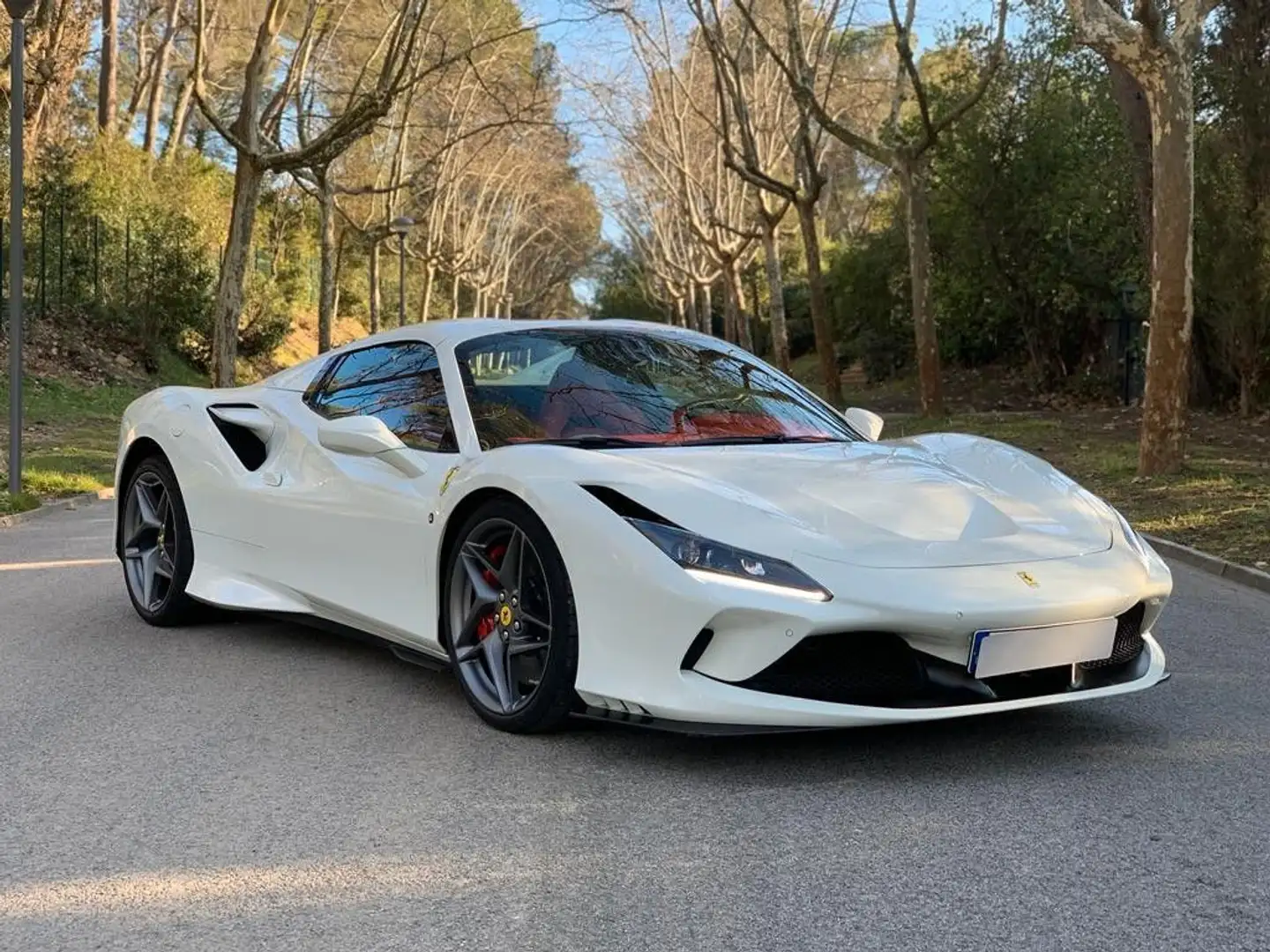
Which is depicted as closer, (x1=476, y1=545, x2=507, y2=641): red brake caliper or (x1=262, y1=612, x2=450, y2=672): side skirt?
(x1=476, y1=545, x2=507, y2=641): red brake caliper

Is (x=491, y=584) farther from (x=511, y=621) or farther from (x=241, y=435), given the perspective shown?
(x=241, y=435)

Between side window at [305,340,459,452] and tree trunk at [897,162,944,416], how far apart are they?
14.5 metres

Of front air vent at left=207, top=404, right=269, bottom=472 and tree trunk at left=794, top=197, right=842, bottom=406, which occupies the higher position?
tree trunk at left=794, top=197, right=842, bottom=406

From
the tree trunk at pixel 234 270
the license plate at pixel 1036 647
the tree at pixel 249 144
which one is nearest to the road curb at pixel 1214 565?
the license plate at pixel 1036 647

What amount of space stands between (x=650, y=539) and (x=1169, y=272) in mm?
9154

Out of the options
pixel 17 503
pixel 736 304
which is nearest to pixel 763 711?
pixel 17 503

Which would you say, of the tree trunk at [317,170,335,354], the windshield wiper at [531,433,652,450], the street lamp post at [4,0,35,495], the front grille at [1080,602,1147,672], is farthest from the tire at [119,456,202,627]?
the tree trunk at [317,170,335,354]

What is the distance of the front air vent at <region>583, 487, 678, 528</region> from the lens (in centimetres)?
352

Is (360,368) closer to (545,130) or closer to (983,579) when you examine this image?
(983,579)

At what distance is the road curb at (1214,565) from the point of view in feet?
23.2

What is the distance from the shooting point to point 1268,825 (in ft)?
10.2

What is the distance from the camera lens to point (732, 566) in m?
3.35

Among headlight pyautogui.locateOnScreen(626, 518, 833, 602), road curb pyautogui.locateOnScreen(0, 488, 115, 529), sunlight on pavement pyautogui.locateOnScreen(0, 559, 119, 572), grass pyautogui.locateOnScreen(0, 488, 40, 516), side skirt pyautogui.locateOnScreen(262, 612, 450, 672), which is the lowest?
sunlight on pavement pyautogui.locateOnScreen(0, 559, 119, 572)

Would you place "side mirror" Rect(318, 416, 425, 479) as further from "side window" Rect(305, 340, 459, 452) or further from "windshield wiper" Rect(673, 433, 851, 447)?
"windshield wiper" Rect(673, 433, 851, 447)
